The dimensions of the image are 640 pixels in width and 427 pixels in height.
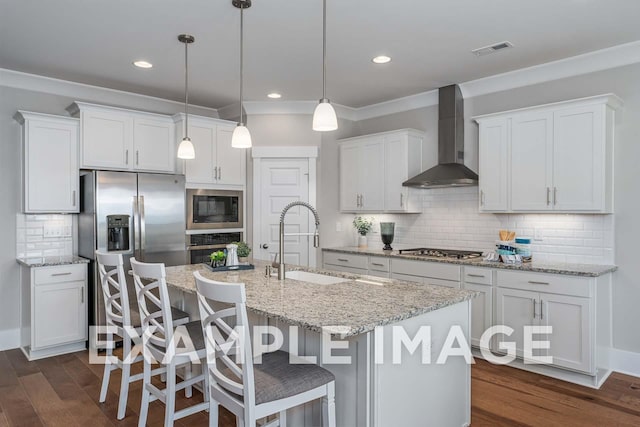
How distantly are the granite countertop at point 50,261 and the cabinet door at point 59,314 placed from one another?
0.68ft

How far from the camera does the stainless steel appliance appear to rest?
496 centimetres

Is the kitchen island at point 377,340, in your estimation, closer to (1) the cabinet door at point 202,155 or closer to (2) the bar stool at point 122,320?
(2) the bar stool at point 122,320

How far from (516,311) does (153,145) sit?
4.03 m

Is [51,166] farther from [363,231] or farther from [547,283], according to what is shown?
[547,283]

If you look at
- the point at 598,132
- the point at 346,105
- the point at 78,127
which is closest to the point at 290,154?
the point at 346,105

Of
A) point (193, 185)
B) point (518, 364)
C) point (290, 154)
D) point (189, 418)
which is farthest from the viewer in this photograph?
point (290, 154)

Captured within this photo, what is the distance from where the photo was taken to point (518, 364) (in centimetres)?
386

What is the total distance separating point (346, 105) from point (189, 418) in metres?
4.05

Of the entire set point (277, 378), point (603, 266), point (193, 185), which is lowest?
point (277, 378)

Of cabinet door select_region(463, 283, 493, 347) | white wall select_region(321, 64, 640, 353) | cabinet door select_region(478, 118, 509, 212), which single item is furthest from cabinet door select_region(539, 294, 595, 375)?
cabinet door select_region(478, 118, 509, 212)

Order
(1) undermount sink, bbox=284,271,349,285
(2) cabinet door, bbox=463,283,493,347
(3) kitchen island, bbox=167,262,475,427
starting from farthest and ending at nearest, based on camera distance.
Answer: (2) cabinet door, bbox=463,283,493,347 → (1) undermount sink, bbox=284,271,349,285 → (3) kitchen island, bbox=167,262,475,427

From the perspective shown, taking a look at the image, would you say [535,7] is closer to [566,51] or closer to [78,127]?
[566,51]

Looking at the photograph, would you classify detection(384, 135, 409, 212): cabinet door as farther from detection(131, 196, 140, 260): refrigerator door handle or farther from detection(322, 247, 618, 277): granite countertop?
detection(131, 196, 140, 260): refrigerator door handle

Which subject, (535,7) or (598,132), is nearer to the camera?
(535,7)
